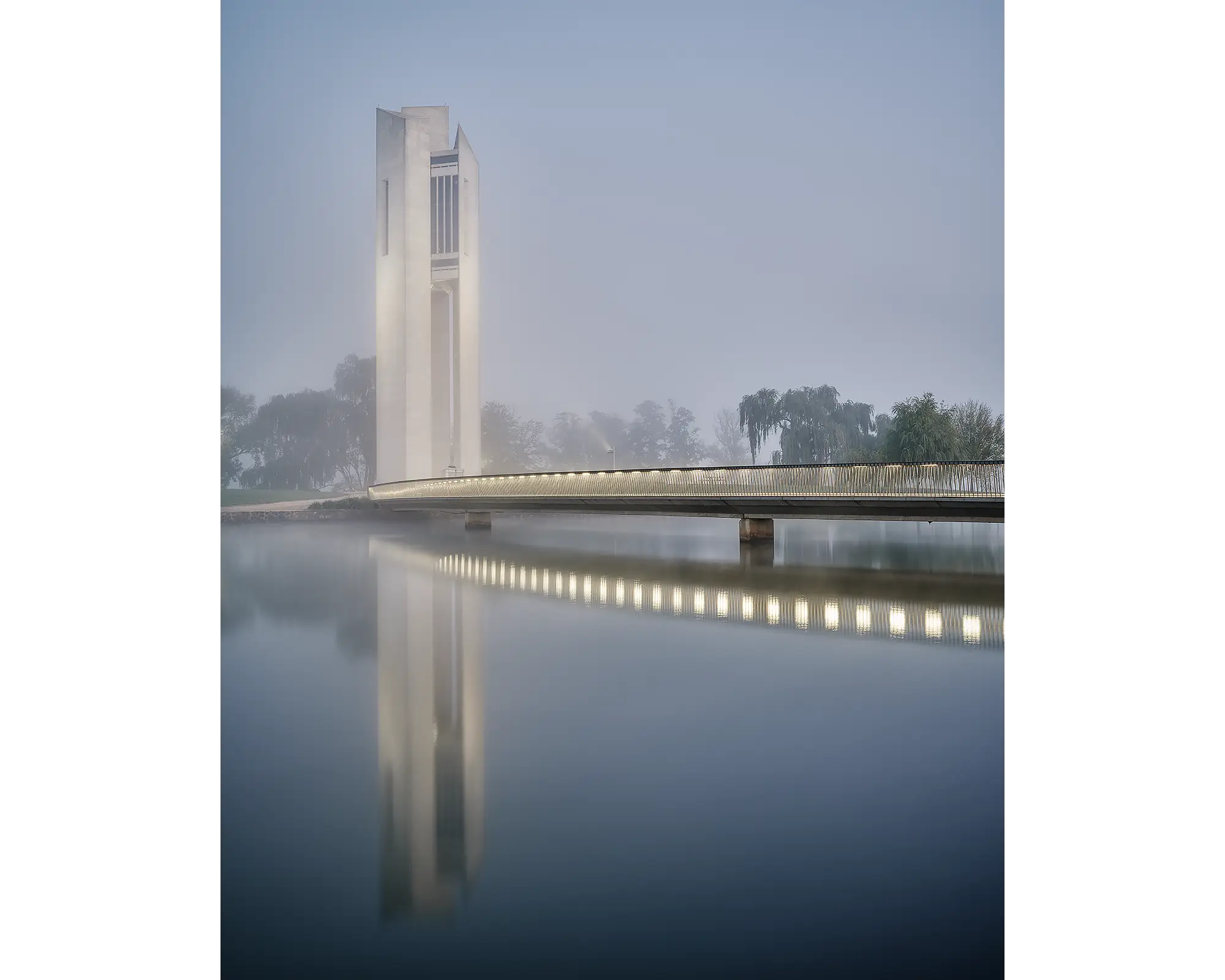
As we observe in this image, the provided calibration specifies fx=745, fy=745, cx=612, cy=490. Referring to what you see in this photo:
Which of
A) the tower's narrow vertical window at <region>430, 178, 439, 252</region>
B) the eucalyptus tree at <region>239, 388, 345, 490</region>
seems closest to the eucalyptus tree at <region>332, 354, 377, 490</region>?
the eucalyptus tree at <region>239, 388, 345, 490</region>

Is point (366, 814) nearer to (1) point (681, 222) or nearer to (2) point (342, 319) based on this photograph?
(2) point (342, 319)

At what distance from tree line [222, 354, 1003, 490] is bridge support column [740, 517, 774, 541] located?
10805mm

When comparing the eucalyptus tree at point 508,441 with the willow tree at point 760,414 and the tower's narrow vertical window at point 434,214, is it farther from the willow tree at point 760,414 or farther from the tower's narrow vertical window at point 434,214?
the tower's narrow vertical window at point 434,214

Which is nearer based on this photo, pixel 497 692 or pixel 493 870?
pixel 493 870

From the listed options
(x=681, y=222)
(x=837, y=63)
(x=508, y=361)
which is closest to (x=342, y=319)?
(x=508, y=361)

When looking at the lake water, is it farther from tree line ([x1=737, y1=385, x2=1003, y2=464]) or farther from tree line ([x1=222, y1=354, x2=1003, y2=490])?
tree line ([x1=222, y1=354, x2=1003, y2=490])

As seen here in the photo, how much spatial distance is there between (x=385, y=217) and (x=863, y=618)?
1018 inches

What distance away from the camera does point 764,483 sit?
516 inches

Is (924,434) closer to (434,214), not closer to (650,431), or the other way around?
(434,214)

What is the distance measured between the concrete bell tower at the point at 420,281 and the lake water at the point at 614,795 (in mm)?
20903
